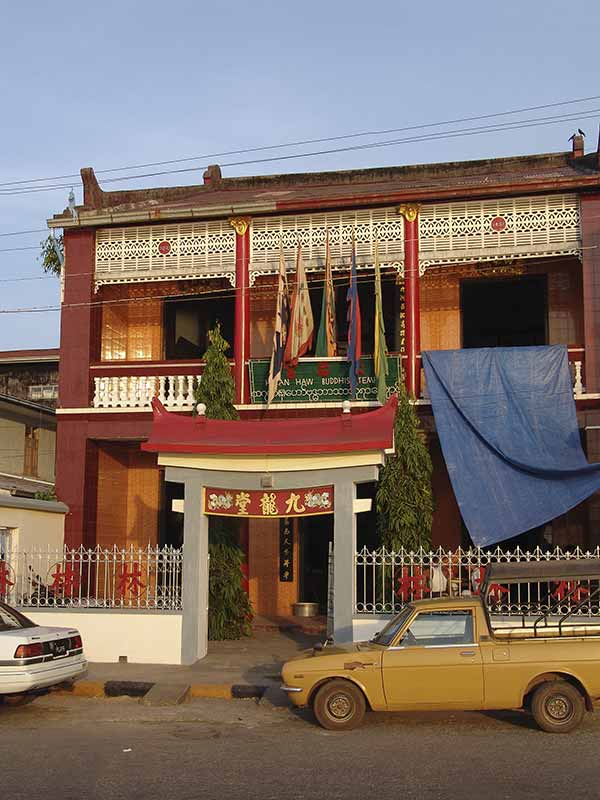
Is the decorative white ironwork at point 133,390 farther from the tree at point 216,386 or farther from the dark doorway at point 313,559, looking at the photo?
the dark doorway at point 313,559

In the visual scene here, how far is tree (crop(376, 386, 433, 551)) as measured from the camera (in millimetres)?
16094

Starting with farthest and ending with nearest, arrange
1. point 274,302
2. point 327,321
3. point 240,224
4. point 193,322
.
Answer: point 193,322 → point 274,302 → point 240,224 → point 327,321

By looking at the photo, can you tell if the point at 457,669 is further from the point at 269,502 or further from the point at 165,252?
the point at 165,252

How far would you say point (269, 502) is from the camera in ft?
48.1

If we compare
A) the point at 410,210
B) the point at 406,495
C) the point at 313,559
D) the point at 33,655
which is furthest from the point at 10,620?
the point at 410,210

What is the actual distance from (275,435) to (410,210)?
20.4ft

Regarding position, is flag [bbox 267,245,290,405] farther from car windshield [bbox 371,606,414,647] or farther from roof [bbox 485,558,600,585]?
car windshield [bbox 371,606,414,647]

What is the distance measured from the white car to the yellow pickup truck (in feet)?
9.30

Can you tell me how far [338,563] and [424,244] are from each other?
7148mm

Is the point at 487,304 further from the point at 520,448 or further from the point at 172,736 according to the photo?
the point at 172,736

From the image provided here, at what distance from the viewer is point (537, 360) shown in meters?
17.1

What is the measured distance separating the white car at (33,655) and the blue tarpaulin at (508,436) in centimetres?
639

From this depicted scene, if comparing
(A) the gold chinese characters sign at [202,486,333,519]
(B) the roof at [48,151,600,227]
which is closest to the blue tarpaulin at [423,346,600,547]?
(A) the gold chinese characters sign at [202,486,333,519]

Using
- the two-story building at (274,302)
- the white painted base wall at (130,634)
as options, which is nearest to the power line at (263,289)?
the two-story building at (274,302)
